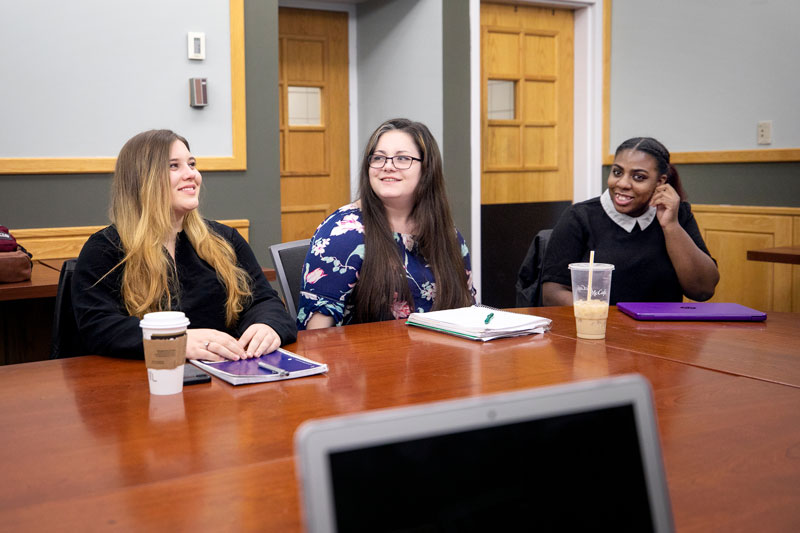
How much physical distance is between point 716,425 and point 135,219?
1.40 meters

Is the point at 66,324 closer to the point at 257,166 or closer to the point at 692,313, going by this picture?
the point at 692,313

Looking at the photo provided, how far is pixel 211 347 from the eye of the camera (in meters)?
1.53

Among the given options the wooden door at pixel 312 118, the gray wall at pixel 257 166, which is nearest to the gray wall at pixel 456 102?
the wooden door at pixel 312 118

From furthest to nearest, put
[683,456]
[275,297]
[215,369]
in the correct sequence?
[275,297] < [215,369] < [683,456]

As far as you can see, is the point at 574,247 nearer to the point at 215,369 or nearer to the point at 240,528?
the point at 215,369

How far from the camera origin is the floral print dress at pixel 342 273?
84.7 inches

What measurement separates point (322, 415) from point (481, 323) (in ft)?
2.22

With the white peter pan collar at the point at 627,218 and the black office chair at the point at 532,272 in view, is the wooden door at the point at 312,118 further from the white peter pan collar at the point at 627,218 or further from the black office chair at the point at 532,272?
the white peter pan collar at the point at 627,218

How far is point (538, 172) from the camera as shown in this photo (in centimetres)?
515

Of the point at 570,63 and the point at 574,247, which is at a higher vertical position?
the point at 570,63

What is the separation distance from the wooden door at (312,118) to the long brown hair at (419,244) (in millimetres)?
2433

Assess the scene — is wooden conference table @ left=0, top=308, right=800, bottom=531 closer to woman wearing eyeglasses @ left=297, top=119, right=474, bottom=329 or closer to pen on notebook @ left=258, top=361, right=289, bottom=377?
pen on notebook @ left=258, top=361, right=289, bottom=377

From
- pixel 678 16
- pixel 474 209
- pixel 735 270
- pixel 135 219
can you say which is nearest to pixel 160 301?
pixel 135 219

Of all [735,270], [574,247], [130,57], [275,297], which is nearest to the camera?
[275,297]
